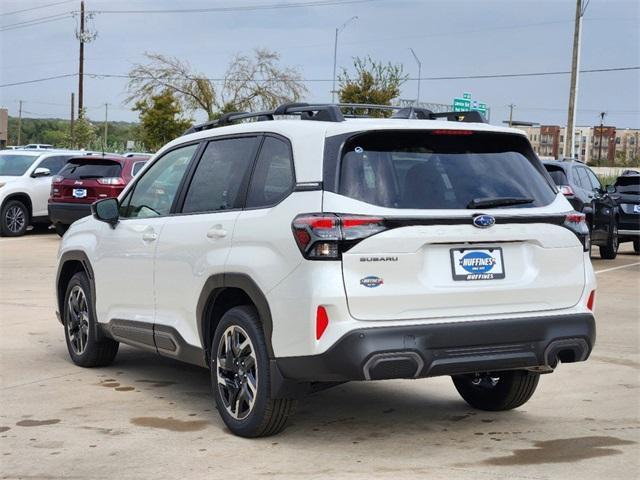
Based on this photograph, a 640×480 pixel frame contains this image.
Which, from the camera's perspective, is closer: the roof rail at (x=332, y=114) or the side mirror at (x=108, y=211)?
the roof rail at (x=332, y=114)

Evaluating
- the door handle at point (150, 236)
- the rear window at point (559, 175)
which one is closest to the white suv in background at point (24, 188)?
the rear window at point (559, 175)

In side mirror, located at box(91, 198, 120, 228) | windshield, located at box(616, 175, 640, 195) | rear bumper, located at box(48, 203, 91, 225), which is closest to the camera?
side mirror, located at box(91, 198, 120, 228)

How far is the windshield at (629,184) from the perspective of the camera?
72.1ft

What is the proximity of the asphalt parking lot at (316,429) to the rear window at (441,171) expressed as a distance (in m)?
1.37

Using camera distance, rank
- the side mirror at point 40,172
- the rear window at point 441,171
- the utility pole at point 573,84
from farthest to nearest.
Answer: the utility pole at point 573,84 < the side mirror at point 40,172 < the rear window at point 441,171

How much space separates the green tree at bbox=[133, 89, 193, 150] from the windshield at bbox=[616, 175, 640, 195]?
36.9m

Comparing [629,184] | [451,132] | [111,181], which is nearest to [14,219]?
[111,181]

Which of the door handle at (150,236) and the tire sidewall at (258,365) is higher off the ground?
the door handle at (150,236)

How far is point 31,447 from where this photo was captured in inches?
229

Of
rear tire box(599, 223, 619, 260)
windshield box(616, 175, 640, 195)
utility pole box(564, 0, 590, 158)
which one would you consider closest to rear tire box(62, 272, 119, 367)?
rear tire box(599, 223, 619, 260)

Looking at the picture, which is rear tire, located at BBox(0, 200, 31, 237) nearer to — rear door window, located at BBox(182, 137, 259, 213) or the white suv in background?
the white suv in background

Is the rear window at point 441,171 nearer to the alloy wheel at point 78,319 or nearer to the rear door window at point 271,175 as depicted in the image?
the rear door window at point 271,175

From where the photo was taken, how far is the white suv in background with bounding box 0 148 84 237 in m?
22.4

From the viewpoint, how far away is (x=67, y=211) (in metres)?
20.5
